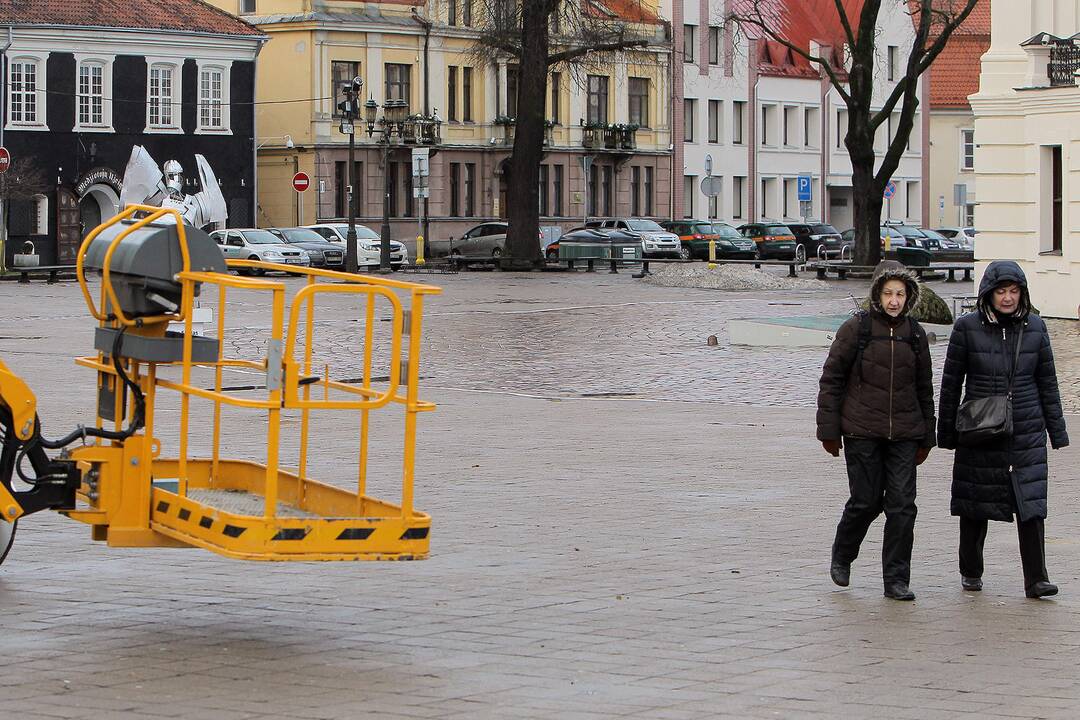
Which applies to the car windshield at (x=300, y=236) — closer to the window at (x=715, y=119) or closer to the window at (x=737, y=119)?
the window at (x=715, y=119)

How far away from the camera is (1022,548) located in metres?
9.43

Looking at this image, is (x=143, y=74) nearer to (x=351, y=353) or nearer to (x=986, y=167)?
(x=986, y=167)

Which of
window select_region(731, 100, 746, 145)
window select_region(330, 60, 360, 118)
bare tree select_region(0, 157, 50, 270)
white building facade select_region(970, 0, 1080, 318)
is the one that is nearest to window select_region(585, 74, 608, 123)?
window select_region(731, 100, 746, 145)

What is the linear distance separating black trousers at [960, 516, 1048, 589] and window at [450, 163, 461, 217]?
7056cm

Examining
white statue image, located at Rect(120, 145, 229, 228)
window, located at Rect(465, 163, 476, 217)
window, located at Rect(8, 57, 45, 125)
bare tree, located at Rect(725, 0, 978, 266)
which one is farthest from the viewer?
window, located at Rect(465, 163, 476, 217)

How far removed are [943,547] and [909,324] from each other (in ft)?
5.79

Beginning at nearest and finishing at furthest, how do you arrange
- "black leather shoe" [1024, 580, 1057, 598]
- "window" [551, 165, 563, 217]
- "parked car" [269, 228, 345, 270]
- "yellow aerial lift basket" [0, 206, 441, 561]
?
"yellow aerial lift basket" [0, 206, 441, 561]
"black leather shoe" [1024, 580, 1057, 598]
"parked car" [269, 228, 345, 270]
"window" [551, 165, 563, 217]

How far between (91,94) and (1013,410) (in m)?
61.9

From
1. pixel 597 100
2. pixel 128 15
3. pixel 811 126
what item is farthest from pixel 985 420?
pixel 811 126

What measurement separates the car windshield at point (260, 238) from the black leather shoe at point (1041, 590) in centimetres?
5152

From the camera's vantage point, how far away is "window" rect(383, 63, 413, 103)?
77.7m

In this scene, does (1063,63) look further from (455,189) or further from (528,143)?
(455,189)

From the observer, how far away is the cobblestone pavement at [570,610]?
727 centimetres

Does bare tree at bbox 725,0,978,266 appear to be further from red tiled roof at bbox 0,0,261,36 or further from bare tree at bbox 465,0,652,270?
red tiled roof at bbox 0,0,261,36
